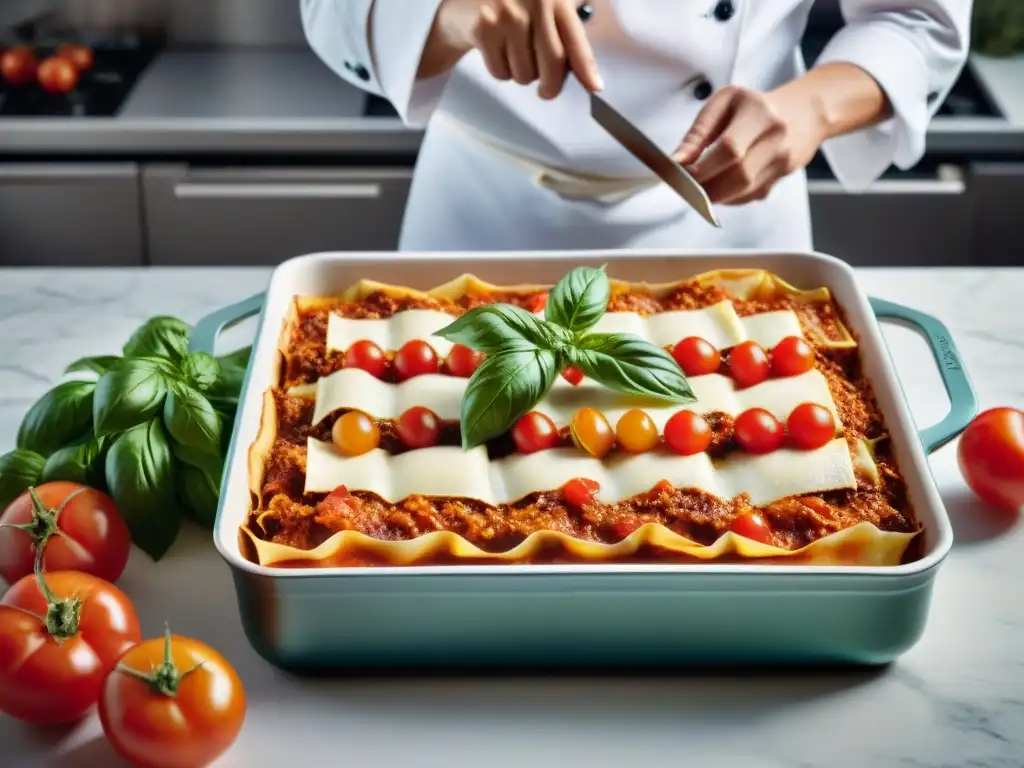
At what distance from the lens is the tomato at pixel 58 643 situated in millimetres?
1086

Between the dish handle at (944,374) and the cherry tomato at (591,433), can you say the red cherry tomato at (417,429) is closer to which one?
the cherry tomato at (591,433)

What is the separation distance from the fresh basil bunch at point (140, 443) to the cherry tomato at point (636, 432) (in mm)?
400

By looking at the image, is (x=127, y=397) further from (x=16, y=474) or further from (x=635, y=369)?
(x=635, y=369)

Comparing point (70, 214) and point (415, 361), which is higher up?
point (415, 361)

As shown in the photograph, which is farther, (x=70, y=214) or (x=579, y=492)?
(x=70, y=214)

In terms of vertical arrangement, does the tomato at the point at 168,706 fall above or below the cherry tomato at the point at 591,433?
below

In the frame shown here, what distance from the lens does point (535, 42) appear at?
5.12 feet

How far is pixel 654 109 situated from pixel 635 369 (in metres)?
0.69

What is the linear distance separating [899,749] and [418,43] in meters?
1.08

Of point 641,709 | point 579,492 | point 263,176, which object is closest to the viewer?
point 641,709

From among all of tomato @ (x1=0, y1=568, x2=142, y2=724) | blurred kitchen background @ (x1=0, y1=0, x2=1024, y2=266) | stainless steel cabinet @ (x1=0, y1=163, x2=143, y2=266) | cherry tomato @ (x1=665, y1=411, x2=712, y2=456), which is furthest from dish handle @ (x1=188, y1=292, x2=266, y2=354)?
stainless steel cabinet @ (x1=0, y1=163, x2=143, y2=266)

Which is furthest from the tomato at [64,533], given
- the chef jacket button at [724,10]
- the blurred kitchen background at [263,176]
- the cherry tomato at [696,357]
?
the blurred kitchen background at [263,176]

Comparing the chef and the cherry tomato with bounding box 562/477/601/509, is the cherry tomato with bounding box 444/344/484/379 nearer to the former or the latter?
the cherry tomato with bounding box 562/477/601/509

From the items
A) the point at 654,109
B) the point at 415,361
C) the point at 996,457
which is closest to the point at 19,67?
the point at 654,109
